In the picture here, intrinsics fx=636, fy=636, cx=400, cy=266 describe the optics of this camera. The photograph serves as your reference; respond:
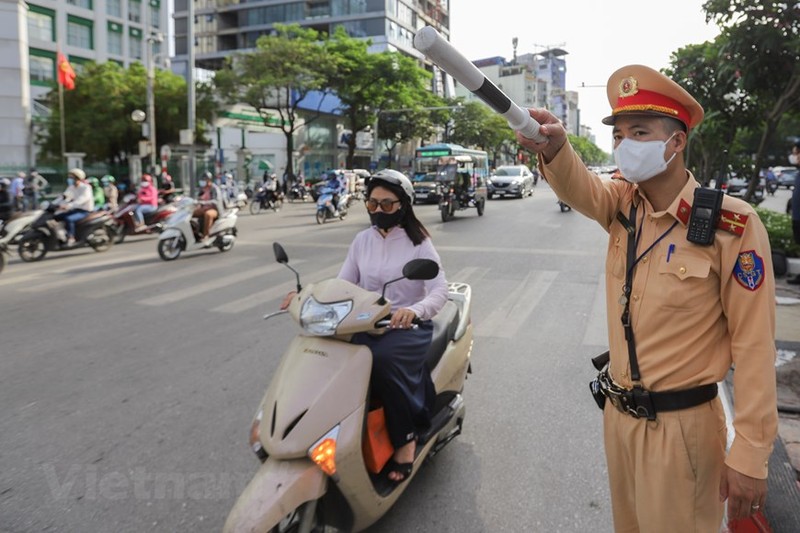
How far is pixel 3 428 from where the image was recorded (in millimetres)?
3797

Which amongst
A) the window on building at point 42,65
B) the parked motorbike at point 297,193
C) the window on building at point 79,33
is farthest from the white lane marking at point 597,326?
the window on building at point 79,33

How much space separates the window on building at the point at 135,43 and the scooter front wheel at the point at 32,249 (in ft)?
129

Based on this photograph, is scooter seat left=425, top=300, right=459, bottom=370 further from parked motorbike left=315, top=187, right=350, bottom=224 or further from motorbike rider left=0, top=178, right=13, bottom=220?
parked motorbike left=315, top=187, right=350, bottom=224

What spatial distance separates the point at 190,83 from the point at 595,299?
2052cm

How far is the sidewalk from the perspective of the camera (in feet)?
11.7

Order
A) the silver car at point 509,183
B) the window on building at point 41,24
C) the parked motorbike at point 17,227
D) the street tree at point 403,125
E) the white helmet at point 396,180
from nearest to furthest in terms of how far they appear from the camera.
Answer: the white helmet at point 396,180 < the parked motorbike at point 17,227 < the silver car at point 509,183 < the window on building at point 41,24 < the street tree at point 403,125

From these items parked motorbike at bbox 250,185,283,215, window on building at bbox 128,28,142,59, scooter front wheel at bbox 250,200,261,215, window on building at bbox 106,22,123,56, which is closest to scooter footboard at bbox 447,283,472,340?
scooter front wheel at bbox 250,200,261,215

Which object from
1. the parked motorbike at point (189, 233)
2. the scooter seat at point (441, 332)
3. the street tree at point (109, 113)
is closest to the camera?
the scooter seat at point (441, 332)

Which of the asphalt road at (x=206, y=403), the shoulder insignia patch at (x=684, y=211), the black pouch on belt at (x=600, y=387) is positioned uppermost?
the shoulder insignia patch at (x=684, y=211)

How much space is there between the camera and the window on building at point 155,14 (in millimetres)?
46250

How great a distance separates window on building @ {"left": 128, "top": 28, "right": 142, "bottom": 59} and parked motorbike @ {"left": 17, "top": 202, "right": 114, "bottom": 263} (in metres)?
38.3

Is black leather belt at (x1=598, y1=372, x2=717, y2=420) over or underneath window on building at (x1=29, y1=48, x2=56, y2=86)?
underneath

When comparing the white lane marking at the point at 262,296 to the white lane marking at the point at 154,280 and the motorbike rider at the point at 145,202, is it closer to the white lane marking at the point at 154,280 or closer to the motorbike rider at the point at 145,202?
the white lane marking at the point at 154,280

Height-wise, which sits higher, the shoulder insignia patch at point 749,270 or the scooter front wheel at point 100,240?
the shoulder insignia patch at point 749,270
